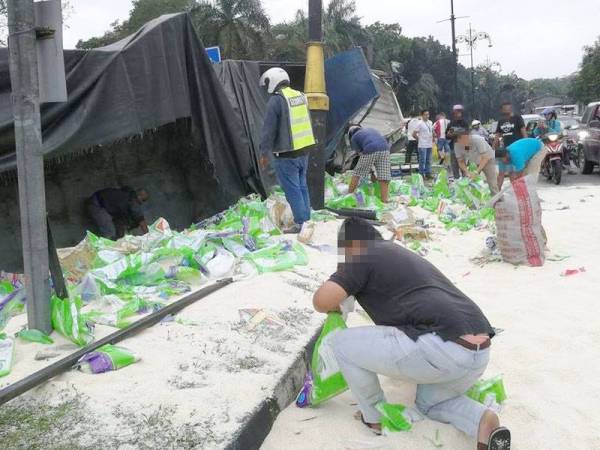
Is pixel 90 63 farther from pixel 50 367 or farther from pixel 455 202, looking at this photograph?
pixel 455 202

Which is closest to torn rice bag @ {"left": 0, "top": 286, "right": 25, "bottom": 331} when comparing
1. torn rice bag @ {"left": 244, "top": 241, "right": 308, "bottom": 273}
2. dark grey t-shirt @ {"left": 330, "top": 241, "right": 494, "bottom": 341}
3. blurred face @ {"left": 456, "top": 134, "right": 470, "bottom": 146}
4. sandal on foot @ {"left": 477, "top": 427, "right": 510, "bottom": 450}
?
torn rice bag @ {"left": 244, "top": 241, "right": 308, "bottom": 273}

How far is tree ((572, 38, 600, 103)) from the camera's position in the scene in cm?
4056

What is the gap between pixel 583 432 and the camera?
9.16ft

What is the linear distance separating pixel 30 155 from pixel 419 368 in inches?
89.3

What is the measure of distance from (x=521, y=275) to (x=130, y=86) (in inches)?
158

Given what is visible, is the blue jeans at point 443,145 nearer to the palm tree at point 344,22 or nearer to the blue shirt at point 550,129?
the blue shirt at point 550,129

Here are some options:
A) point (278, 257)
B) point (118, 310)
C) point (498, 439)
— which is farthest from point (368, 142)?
point (498, 439)

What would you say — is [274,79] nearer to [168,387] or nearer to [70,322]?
[70,322]

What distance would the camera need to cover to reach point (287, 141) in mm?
6156

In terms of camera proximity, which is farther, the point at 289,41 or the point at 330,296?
the point at 289,41

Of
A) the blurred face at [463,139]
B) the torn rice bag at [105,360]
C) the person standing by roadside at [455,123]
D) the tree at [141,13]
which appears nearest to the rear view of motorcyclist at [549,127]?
the person standing by roadside at [455,123]

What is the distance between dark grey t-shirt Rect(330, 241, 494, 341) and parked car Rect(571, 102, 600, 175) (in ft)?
39.0

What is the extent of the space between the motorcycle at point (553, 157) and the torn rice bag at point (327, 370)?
10.8m

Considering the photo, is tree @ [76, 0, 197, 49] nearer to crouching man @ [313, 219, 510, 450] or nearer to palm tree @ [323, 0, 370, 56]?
palm tree @ [323, 0, 370, 56]
